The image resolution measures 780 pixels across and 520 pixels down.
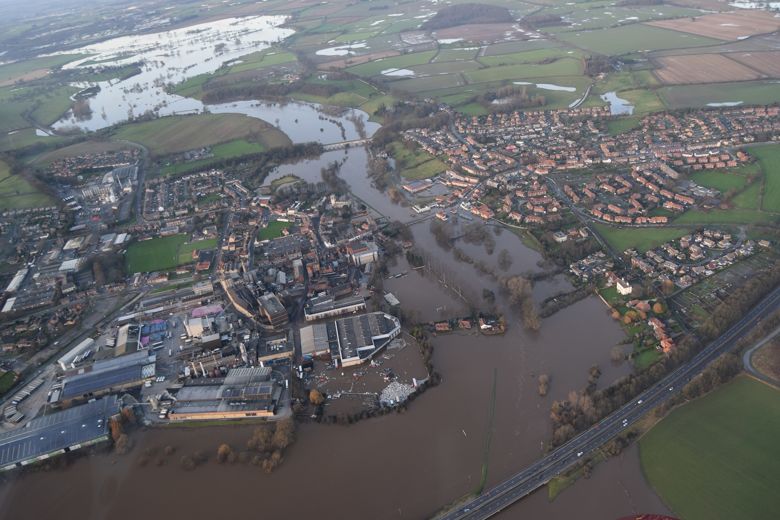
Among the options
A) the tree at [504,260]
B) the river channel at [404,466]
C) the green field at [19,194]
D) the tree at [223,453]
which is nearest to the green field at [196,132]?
the green field at [19,194]

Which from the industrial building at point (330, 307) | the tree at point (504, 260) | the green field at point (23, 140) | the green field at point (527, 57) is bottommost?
the tree at point (504, 260)

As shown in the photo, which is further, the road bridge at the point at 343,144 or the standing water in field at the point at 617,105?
the standing water in field at the point at 617,105

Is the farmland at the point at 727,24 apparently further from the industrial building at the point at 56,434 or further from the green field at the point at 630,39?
the industrial building at the point at 56,434

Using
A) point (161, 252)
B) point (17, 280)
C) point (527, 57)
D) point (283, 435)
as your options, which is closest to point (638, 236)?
point (283, 435)

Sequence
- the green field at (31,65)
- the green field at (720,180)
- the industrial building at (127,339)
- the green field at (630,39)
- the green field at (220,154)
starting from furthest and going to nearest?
the green field at (31,65), the green field at (630,39), the green field at (220,154), the green field at (720,180), the industrial building at (127,339)

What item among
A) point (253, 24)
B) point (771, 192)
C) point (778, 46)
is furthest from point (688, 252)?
point (253, 24)

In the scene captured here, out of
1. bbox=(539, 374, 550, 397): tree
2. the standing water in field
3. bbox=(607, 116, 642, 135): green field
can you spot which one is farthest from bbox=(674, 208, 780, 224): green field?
the standing water in field
